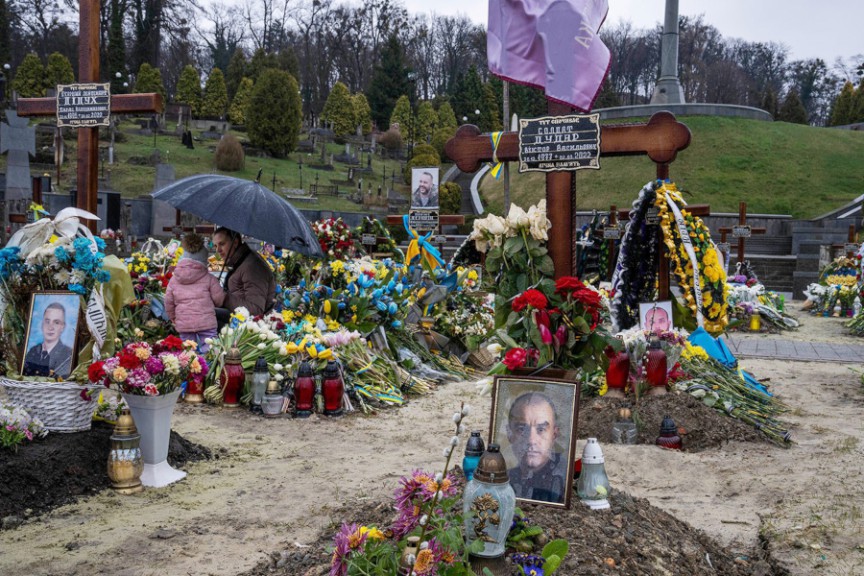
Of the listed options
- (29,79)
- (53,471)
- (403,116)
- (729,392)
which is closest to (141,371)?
(53,471)

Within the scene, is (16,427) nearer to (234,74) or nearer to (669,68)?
(669,68)

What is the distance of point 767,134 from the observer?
39.9m

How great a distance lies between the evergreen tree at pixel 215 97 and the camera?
4991 cm

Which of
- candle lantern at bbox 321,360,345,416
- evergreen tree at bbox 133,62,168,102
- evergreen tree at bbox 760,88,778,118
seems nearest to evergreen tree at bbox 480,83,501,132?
evergreen tree at bbox 760,88,778,118

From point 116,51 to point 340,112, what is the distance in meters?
14.9

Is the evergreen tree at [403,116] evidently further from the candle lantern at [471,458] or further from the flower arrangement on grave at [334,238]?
the candle lantern at [471,458]

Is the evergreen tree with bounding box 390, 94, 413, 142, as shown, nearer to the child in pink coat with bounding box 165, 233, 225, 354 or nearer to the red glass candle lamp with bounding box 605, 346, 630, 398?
the child in pink coat with bounding box 165, 233, 225, 354

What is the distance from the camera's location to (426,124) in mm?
53469

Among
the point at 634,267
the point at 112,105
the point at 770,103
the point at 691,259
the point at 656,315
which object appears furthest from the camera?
the point at 770,103

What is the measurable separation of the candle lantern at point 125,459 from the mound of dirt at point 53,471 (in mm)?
102

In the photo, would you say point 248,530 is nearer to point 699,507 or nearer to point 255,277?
point 699,507

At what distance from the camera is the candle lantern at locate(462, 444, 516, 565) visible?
2809 millimetres

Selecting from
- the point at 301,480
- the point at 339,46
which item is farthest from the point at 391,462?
the point at 339,46

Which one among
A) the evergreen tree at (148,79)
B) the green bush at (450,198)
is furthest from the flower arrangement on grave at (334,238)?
the evergreen tree at (148,79)
